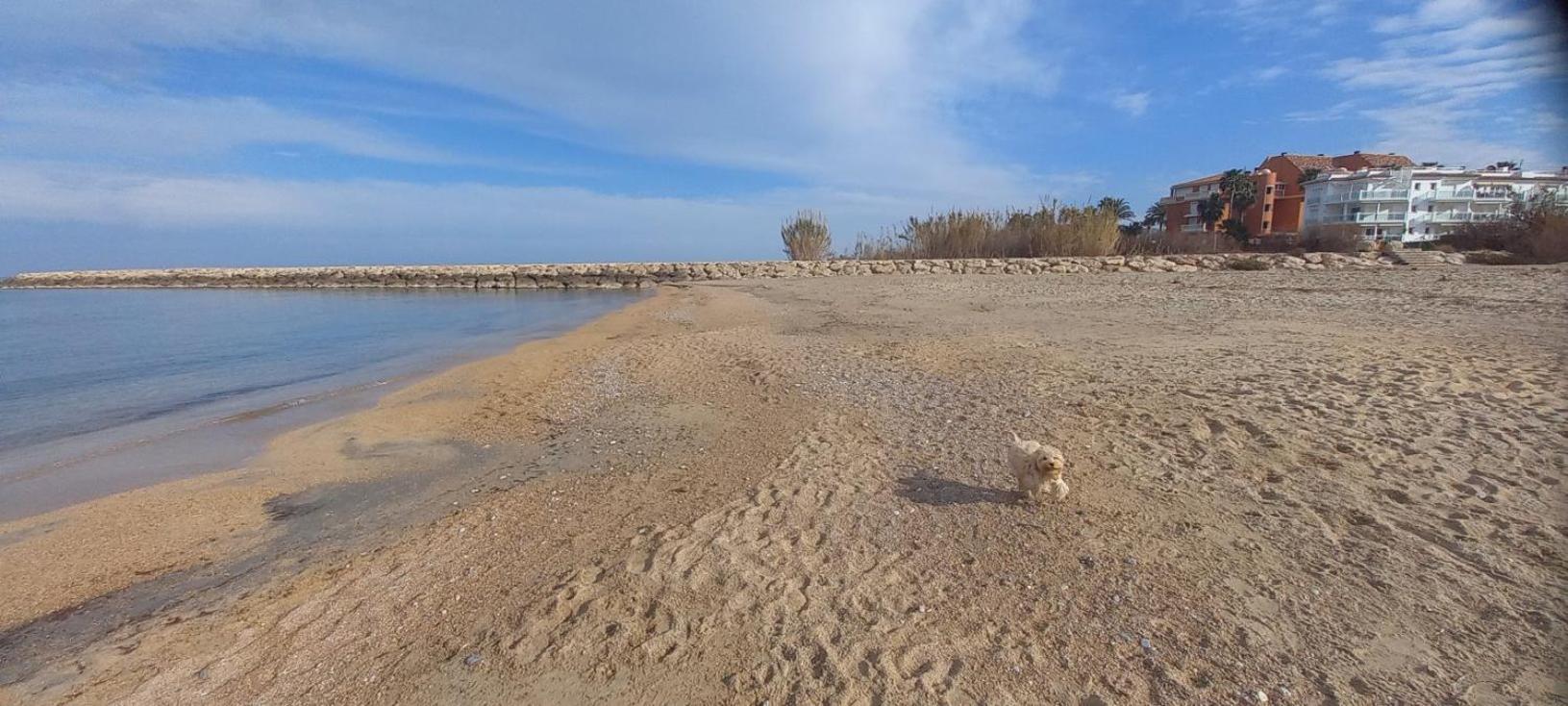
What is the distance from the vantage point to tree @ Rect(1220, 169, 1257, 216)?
1806 inches

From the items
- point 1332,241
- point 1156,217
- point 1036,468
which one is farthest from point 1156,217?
point 1036,468

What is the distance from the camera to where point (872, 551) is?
10.9 ft

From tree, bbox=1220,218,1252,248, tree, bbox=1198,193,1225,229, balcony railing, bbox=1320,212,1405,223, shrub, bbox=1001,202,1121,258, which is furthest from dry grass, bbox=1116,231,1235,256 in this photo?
balcony railing, bbox=1320,212,1405,223

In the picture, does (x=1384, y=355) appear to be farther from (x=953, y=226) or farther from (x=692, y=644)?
(x=953, y=226)

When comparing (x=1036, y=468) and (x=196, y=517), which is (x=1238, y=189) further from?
(x=196, y=517)

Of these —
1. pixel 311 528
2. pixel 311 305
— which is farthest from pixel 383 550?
pixel 311 305

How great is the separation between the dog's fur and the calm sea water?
664 centimetres

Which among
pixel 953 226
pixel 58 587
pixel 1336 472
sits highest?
pixel 953 226

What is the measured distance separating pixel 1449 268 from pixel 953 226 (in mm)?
15210

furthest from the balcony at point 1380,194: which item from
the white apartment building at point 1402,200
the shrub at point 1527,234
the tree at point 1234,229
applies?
the shrub at point 1527,234

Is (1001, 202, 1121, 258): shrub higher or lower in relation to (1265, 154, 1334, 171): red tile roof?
lower

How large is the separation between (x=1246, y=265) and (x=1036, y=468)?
21.4 metres

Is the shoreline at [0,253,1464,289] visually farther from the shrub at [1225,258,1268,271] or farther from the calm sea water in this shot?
the calm sea water

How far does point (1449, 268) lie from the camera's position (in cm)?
1638
